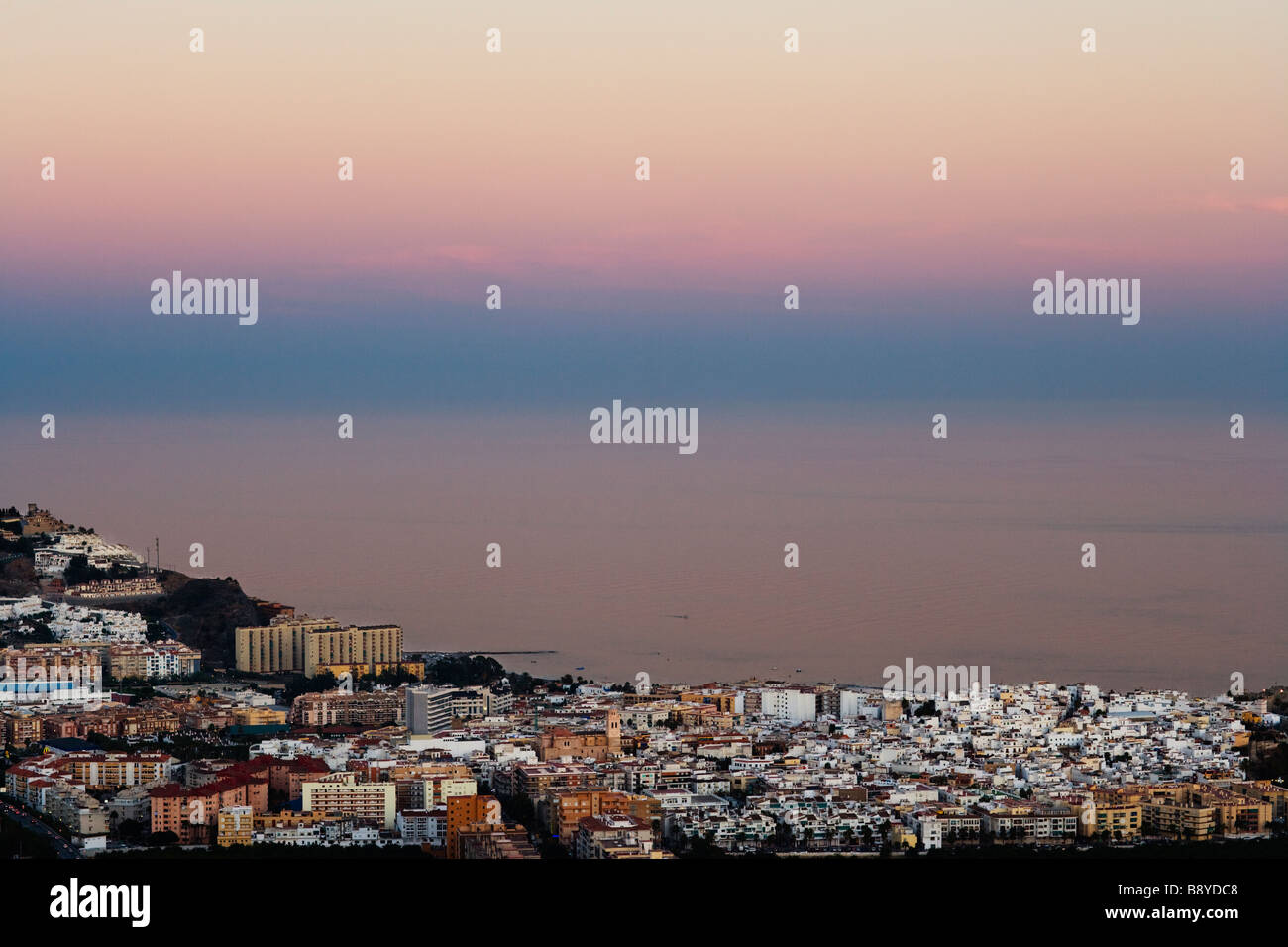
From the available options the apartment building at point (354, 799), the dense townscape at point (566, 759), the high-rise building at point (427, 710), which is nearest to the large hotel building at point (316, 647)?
the dense townscape at point (566, 759)

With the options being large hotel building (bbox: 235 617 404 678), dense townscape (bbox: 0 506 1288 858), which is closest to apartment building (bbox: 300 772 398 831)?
dense townscape (bbox: 0 506 1288 858)

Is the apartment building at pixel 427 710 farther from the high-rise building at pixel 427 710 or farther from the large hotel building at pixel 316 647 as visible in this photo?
the large hotel building at pixel 316 647

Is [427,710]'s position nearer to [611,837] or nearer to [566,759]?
[566,759]
